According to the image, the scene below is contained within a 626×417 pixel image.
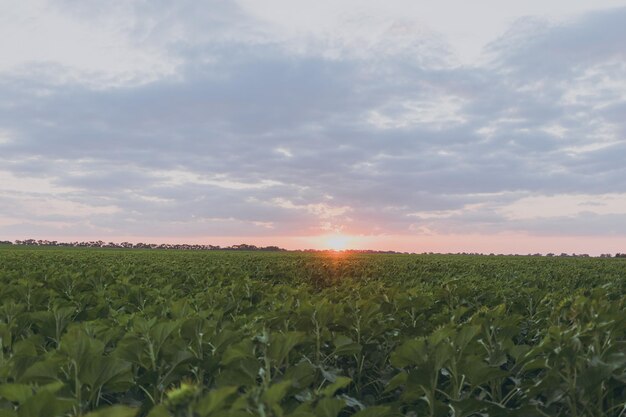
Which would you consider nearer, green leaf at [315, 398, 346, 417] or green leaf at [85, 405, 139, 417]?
green leaf at [85, 405, 139, 417]

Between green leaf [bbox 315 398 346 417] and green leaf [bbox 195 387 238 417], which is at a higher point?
green leaf [bbox 195 387 238 417]

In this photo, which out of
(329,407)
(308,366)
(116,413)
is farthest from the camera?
(308,366)

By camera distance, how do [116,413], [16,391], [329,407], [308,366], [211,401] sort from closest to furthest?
1. [116,413]
2. [211,401]
3. [16,391]
4. [329,407]
5. [308,366]

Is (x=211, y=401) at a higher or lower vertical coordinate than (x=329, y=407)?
higher

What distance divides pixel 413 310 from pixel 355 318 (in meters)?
0.89

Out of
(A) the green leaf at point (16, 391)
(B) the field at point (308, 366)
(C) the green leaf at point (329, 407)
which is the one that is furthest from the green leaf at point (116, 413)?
(C) the green leaf at point (329, 407)

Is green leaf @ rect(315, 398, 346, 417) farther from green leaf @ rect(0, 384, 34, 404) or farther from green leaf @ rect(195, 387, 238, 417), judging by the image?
green leaf @ rect(0, 384, 34, 404)

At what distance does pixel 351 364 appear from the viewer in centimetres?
399

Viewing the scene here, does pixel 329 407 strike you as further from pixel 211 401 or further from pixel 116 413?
pixel 116 413

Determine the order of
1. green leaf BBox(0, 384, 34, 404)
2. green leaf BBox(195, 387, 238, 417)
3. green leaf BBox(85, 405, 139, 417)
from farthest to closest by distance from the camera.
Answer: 1. green leaf BBox(0, 384, 34, 404)
2. green leaf BBox(195, 387, 238, 417)
3. green leaf BBox(85, 405, 139, 417)

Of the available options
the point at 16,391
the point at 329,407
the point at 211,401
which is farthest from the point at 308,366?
the point at 16,391

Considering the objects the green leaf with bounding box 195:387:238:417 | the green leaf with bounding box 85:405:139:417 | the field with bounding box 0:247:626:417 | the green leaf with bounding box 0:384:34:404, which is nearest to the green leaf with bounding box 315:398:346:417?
the field with bounding box 0:247:626:417

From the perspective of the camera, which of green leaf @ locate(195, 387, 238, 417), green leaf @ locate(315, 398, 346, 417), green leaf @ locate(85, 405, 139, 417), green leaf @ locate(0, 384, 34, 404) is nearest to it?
green leaf @ locate(85, 405, 139, 417)

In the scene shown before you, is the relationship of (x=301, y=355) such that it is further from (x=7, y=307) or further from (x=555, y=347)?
(x=7, y=307)
